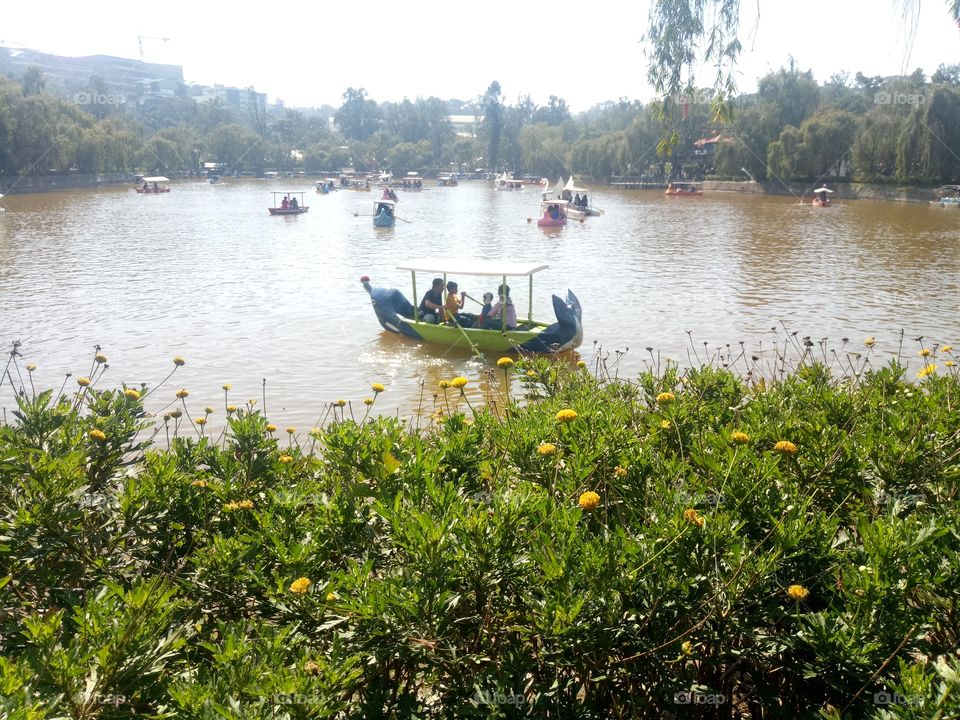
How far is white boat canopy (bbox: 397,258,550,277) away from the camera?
12.8 metres

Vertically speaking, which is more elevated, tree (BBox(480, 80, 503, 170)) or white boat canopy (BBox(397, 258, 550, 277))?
tree (BBox(480, 80, 503, 170))

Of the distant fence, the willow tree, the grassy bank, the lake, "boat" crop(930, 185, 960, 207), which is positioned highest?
the willow tree

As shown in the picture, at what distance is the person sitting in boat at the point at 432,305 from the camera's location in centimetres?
1405

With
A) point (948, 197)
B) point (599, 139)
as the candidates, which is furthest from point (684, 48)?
point (599, 139)

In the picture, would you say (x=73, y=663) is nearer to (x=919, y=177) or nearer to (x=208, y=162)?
(x=919, y=177)

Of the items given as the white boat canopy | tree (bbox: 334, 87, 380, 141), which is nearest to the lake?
the white boat canopy

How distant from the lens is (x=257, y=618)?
96.0 inches

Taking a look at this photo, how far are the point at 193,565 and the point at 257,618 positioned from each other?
42 centimetres

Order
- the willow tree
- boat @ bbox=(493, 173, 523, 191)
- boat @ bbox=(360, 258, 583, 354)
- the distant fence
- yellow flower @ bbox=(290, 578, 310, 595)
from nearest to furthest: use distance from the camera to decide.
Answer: yellow flower @ bbox=(290, 578, 310, 595)
the willow tree
boat @ bbox=(360, 258, 583, 354)
the distant fence
boat @ bbox=(493, 173, 523, 191)

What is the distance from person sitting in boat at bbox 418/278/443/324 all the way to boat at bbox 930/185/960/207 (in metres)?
35.7

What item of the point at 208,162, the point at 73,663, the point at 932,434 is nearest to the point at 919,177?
the point at 932,434

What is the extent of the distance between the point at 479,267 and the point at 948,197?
37382 mm

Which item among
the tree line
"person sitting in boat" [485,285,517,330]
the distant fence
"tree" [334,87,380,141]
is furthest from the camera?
"tree" [334,87,380,141]

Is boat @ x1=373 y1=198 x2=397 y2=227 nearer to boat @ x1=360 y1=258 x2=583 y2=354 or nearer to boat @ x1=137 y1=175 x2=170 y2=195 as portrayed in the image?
boat @ x1=360 y1=258 x2=583 y2=354
